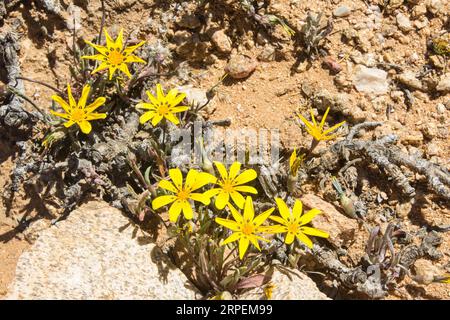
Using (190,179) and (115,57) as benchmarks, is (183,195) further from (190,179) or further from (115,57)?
(115,57)

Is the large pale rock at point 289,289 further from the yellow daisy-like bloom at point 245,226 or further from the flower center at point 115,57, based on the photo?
the flower center at point 115,57

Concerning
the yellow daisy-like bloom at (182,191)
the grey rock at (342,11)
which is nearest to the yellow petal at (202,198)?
the yellow daisy-like bloom at (182,191)

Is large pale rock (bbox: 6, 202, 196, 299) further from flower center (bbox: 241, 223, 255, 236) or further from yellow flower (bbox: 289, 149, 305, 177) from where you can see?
yellow flower (bbox: 289, 149, 305, 177)

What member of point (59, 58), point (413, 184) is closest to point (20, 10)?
point (59, 58)

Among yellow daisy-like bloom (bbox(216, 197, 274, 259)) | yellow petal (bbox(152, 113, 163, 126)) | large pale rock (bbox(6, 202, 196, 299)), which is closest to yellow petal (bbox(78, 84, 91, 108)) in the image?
yellow petal (bbox(152, 113, 163, 126))

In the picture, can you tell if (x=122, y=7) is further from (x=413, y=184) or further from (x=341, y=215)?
(x=413, y=184)
